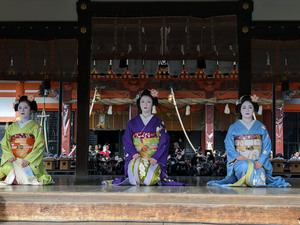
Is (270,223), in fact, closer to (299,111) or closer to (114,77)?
(114,77)

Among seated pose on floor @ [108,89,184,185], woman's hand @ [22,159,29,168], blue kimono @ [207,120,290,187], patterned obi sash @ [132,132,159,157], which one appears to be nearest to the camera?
blue kimono @ [207,120,290,187]

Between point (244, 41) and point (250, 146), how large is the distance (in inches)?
103

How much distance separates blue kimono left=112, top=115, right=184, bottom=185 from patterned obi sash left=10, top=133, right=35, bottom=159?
4.54ft

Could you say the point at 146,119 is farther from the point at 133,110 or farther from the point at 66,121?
the point at 66,121

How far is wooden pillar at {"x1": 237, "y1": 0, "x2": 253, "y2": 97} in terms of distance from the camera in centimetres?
748

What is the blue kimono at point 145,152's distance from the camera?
5.61 m

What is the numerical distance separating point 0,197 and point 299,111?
1468cm

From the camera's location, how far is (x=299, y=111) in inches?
653

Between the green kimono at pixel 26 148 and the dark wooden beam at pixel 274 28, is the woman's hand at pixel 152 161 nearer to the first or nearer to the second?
the green kimono at pixel 26 148

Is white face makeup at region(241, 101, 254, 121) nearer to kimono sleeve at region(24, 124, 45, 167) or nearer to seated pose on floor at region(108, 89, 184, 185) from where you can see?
seated pose on floor at region(108, 89, 184, 185)

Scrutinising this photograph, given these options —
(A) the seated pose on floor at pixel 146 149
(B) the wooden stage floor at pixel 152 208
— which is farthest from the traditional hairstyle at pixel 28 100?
(B) the wooden stage floor at pixel 152 208

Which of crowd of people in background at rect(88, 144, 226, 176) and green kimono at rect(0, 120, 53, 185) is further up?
green kimono at rect(0, 120, 53, 185)

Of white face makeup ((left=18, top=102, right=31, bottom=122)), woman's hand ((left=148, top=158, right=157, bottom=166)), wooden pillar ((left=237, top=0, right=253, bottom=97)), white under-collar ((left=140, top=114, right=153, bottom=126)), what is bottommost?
woman's hand ((left=148, top=158, right=157, bottom=166))

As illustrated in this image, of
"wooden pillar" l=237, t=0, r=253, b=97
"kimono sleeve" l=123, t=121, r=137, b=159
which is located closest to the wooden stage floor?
"kimono sleeve" l=123, t=121, r=137, b=159
